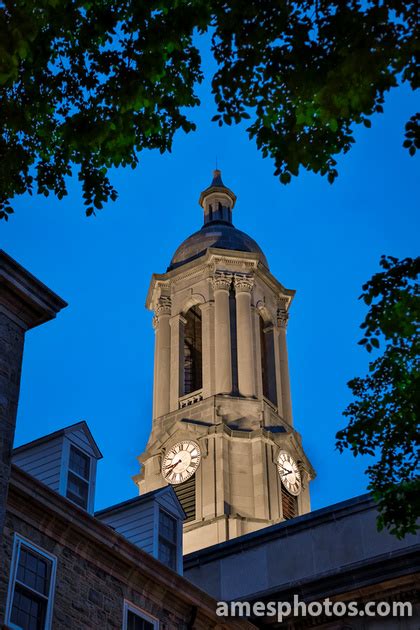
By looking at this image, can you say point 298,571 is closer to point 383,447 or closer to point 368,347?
point 383,447

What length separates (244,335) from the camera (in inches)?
2229

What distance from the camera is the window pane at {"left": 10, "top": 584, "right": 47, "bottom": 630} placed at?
1833 cm

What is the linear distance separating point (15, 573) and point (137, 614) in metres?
3.83

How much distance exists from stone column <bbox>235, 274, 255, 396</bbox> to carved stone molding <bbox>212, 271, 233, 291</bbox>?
45 centimetres

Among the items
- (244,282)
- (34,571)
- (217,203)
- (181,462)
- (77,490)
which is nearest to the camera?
(34,571)

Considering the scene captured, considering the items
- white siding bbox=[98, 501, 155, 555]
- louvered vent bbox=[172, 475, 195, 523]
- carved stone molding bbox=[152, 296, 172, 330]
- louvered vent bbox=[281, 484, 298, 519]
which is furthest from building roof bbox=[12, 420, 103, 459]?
carved stone molding bbox=[152, 296, 172, 330]

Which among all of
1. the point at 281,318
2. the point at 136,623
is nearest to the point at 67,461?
the point at 136,623

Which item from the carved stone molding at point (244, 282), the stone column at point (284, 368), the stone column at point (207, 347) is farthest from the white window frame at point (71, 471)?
the carved stone molding at point (244, 282)

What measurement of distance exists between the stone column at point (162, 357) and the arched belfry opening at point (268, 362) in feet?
17.0

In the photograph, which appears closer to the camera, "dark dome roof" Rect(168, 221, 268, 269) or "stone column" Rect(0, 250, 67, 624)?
"stone column" Rect(0, 250, 67, 624)

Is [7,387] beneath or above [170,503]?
beneath

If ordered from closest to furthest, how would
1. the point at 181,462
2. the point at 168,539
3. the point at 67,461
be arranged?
1. the point at 67,461
2. the point at 168,539
3. the point at 181,462

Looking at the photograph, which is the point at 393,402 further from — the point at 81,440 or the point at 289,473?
the point at 289,473

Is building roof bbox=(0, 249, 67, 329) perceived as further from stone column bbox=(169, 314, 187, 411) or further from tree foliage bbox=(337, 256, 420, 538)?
stone column bbox=(169, 314, 187, 411)
